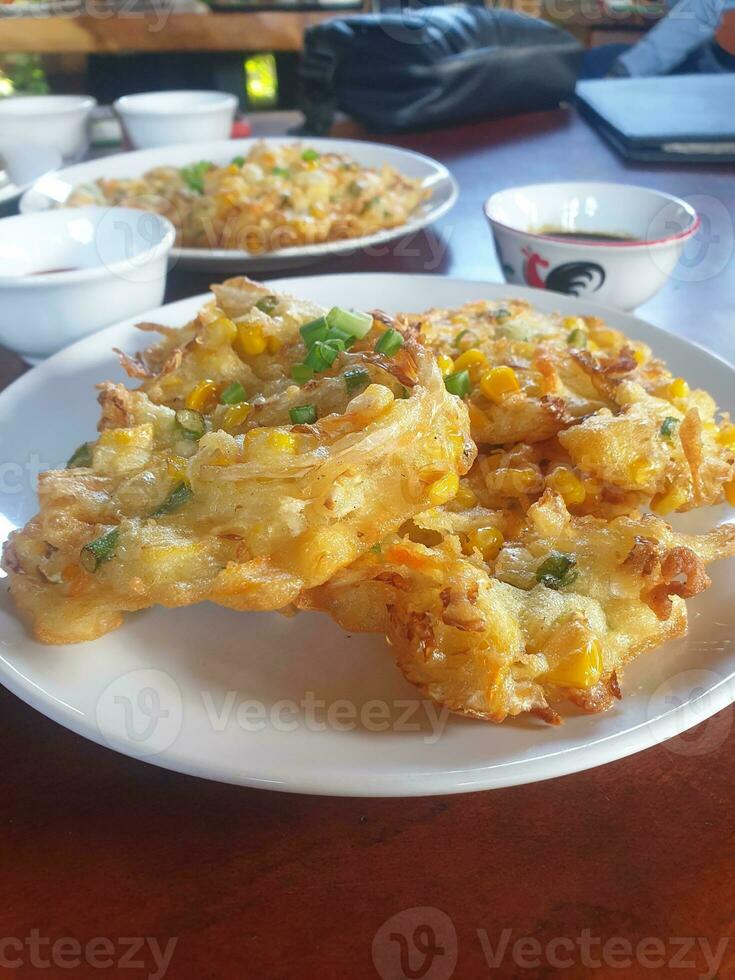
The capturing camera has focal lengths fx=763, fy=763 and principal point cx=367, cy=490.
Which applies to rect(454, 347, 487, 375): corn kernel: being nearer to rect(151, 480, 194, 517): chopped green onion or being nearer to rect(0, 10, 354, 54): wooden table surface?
rect(151, 480, 194, 517): chopped green onion

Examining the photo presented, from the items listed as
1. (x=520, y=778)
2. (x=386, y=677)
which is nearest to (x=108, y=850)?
(x=386, y=677)

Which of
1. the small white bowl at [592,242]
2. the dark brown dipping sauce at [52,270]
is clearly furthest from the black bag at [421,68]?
the dark brown dipping sauce at [52,270]

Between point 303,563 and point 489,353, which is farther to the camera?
point 489,353

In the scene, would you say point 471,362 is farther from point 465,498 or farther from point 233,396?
point 233,396

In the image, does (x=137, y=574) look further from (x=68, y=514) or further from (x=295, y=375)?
(x=295, y=375)

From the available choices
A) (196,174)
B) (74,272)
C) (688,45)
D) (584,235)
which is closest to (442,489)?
(74,272)
